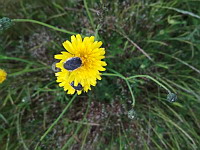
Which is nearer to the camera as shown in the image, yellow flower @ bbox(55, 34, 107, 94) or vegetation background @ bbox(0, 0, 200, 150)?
yellow flower @ bbox(55, 34, 107, 94)

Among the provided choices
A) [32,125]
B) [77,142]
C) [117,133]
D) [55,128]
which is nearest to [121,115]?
[117,133]

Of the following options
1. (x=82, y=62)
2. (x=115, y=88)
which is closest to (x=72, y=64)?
(x=82, y=62)

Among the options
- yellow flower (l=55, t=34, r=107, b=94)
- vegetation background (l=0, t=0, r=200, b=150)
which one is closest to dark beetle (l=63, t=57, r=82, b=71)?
yellow flower (l=55, t=34, r=107, b=94)

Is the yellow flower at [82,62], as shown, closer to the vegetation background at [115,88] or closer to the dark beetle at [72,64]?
the dark beetle at [72,64]

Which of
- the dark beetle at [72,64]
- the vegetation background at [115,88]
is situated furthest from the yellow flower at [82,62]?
the vegetation background at [115,88]

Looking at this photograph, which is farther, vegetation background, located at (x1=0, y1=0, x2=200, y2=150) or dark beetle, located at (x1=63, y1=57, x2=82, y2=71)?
vegetation background, located at (x1=0, y1=0, x2=200, y2=150)

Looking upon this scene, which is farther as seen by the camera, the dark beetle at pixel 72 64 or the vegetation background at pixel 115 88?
the vegetation background at pixel 115 88

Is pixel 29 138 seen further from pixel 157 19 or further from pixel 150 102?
pixel 157 19

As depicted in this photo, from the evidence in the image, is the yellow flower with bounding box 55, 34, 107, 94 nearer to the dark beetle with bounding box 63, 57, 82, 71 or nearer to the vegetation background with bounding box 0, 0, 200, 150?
the dark beetle with bounding box 63, 57, 82, 71
